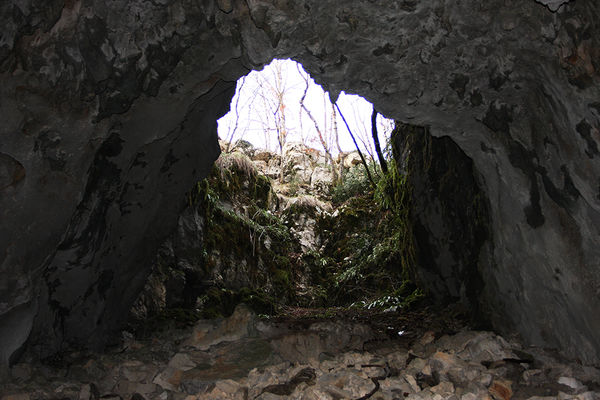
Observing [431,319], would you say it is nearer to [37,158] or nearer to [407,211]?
[407,211]

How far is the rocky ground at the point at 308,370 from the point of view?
8.70 ft

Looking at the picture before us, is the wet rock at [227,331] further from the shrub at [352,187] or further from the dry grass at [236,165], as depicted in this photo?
the shrub at [352,187]

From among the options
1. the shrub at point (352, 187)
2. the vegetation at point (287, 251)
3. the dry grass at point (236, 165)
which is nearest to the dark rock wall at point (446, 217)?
the vegetation at point (287, 251)

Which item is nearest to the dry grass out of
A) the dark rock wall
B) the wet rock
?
the dark rock wall

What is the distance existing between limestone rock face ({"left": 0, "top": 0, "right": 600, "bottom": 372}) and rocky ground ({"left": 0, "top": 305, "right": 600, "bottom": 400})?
0.37 metres

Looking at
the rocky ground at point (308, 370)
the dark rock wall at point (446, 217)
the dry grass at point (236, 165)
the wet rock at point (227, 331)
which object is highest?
the dry grass at point (236, 165)

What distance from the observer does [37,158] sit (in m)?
2.90

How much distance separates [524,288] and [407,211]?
2981mm

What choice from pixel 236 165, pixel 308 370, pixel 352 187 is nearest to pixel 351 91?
pixel 308 370

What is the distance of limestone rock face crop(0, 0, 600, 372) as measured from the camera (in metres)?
2.55

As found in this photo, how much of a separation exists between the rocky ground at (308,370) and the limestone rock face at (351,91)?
37 cm

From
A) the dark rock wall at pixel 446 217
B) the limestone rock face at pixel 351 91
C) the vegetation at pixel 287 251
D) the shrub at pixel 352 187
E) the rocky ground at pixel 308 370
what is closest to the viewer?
the limestone rock face at pixel 351 91

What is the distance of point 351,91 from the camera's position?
11.1 feet

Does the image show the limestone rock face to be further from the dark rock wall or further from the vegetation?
the vegetation
